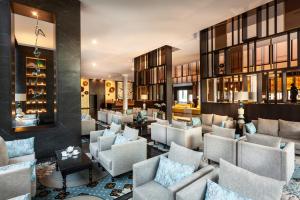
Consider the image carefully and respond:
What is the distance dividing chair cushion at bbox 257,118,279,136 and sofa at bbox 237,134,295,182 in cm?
196

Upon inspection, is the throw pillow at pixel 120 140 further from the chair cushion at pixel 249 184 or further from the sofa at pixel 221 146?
the chair cushion at pixel 249 184

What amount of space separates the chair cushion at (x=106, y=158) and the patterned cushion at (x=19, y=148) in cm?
136

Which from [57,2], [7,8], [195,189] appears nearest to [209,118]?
[195,189]

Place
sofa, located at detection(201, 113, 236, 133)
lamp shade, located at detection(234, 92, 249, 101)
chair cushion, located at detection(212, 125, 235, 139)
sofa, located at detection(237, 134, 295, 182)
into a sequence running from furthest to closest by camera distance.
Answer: sofa, located at detection(201, 113, 236, 133), lamp shade, located at detection(234, 92, 249, 101), chair cushion, located at detection(212, 125, 235, 139), sofa, located at detection(237, 134, 295, 182)

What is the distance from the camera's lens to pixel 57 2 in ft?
13.8

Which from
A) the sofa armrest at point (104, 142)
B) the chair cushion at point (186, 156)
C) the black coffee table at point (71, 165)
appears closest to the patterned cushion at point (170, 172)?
the chair cushion at point (186, 156)

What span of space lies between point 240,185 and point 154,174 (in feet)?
3.67

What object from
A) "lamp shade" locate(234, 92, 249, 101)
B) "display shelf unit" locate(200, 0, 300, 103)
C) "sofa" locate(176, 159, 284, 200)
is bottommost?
"sofa" locate(176, 159, 284, 200)

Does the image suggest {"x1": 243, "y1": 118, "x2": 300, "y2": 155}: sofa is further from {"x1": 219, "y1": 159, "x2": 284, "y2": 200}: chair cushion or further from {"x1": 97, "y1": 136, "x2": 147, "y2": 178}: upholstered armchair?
{"x1": 97, "y1": 136, "x2": 147, "y2": 178}: upholstered armchair

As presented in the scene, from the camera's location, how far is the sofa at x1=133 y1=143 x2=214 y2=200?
197 centimetres

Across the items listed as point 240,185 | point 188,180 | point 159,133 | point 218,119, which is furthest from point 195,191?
point 218,119

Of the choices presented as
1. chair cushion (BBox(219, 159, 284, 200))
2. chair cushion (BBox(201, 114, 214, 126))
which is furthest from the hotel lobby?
chair cushion (BBox(201, 114, 214, 126))

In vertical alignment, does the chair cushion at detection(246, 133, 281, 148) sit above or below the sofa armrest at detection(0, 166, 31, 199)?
above

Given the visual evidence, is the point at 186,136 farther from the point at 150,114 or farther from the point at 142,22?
the point at 150,114
